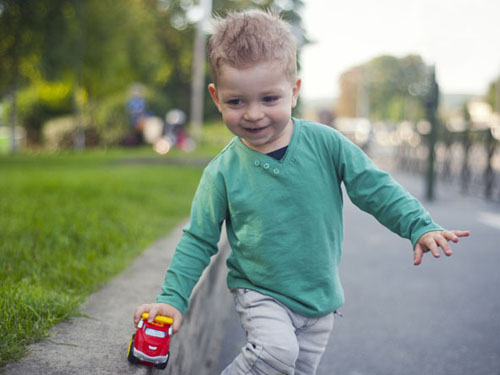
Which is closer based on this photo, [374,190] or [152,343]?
[152,343]

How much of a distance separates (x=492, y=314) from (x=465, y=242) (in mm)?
2274

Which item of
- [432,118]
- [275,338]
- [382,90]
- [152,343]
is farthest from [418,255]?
[382,90]

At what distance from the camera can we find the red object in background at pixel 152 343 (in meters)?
1.71

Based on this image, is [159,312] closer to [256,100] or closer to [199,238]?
[199,238]

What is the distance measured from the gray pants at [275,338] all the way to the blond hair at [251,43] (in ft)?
2.70

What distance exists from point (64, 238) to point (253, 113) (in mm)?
2219

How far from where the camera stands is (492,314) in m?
3.57

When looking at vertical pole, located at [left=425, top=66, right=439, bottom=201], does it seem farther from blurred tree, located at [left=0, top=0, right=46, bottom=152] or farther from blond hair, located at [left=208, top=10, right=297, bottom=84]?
blurred tree, located at [left=0, top=0, right=46, bottom=152]

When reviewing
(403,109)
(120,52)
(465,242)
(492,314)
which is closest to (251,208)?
(492,314)

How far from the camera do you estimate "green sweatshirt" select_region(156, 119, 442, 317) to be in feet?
6.31

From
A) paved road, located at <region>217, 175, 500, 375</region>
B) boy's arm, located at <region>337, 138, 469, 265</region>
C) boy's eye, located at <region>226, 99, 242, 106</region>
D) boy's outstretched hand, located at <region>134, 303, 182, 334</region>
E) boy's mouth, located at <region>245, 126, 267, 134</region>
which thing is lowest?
paved road, located at <region>217, 175, 500, 375</region>

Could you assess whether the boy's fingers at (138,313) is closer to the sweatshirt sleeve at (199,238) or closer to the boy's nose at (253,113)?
the sweatshirt sleeve at (199,238)

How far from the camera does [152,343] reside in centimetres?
171

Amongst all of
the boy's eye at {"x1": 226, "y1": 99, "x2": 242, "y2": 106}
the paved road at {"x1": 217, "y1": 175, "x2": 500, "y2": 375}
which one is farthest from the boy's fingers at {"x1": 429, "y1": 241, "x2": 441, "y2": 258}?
the paved road at {"x1": 217, "y1": 175, "x2": 500, "y2": 375}
